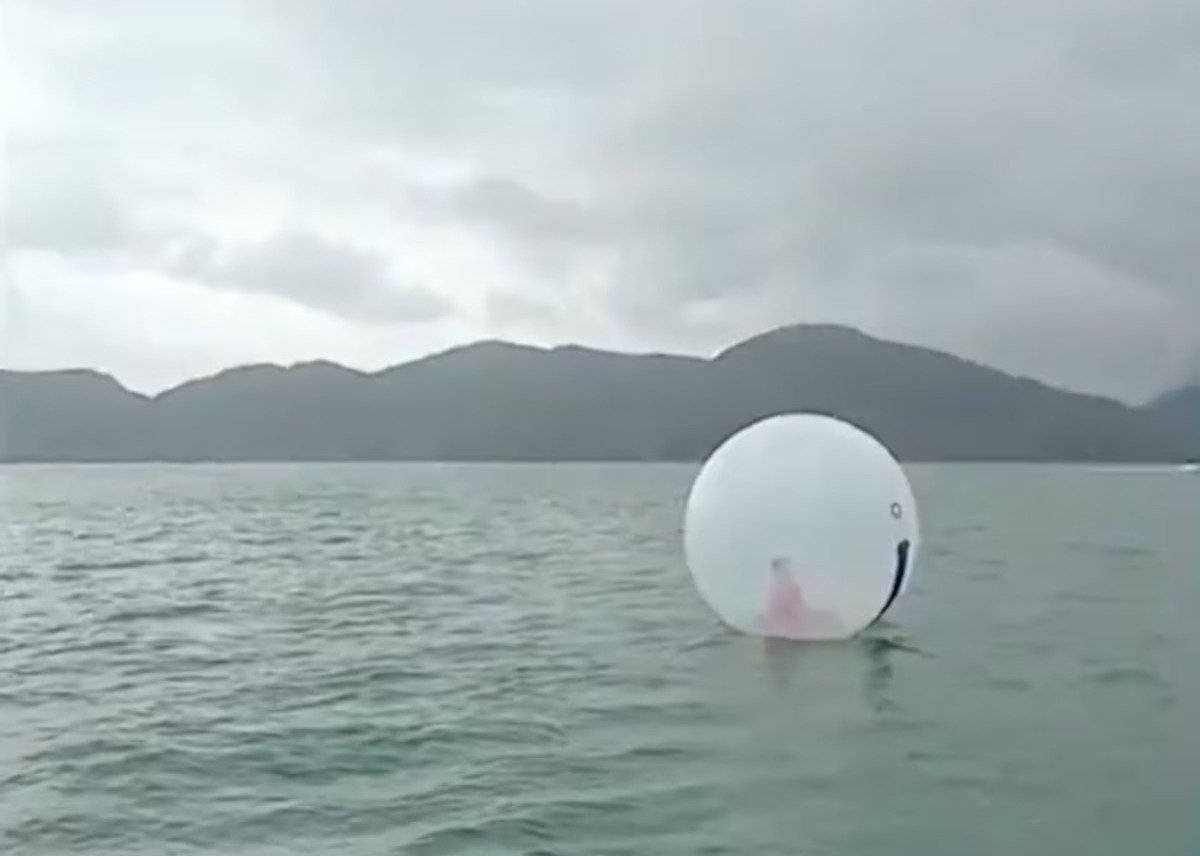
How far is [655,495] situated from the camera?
246ft

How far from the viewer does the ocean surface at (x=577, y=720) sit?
750 centimetres

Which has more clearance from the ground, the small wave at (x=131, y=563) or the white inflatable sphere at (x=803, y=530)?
the white inflatable sphere at (x=803, y=530)

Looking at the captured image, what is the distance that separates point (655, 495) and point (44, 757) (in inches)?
2598

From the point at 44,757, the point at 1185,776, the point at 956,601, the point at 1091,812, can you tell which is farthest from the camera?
the point at 956,601

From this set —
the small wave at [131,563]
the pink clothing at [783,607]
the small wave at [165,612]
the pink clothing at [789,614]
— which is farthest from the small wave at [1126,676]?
the small wave at [131,563]

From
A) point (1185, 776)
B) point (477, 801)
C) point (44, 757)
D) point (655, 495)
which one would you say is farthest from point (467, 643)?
point (655, 495)

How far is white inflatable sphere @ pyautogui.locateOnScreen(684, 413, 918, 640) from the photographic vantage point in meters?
11.9

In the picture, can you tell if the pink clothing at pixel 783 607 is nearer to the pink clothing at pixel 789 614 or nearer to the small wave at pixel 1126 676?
the pink clothing at pixel 789 614

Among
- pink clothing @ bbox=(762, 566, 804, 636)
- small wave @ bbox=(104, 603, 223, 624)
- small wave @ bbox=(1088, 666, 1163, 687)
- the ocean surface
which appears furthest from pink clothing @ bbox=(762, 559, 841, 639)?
small wave @ bbox=(104, 603, 223, 624)

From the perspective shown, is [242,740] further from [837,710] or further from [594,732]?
[837,710]

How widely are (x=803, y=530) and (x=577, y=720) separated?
272 centimetres

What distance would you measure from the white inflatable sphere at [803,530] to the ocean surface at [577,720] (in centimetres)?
50

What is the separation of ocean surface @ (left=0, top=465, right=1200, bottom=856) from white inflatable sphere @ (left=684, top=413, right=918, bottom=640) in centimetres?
50

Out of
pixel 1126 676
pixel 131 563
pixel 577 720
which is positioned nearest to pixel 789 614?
pixel 577 720
